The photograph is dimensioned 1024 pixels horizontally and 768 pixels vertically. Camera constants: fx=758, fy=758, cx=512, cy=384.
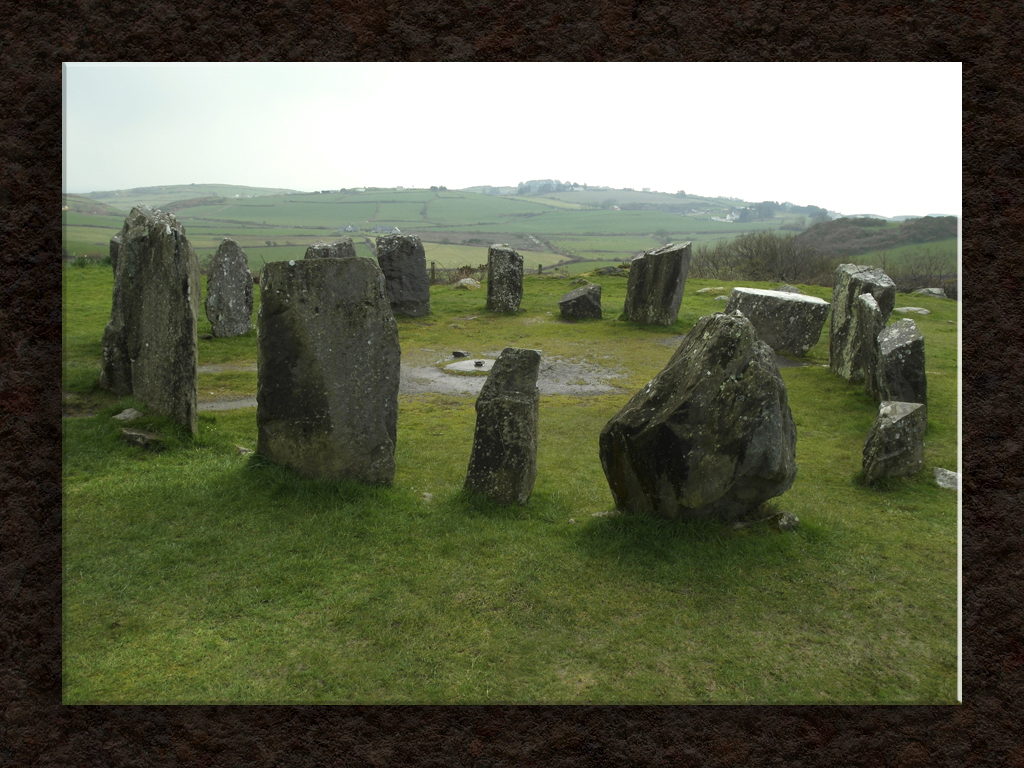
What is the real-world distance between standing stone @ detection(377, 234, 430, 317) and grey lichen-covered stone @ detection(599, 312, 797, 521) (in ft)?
49.2

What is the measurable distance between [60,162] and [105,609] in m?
3.16

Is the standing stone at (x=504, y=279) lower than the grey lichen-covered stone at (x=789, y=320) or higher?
higher

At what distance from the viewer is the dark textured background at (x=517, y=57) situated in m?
4.50

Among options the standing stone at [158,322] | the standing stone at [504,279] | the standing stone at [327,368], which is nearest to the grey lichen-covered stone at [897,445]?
the standing stone at [327,368]

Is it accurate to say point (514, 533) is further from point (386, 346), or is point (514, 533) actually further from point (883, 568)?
point (883, 568)

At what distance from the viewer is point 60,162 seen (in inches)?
184

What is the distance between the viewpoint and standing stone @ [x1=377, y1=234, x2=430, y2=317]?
21094 millimetres

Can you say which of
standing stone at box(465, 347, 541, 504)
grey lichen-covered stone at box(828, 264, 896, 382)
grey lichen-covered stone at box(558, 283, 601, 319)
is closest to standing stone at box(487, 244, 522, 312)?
grey lichen-covered stone at box(558, 283, 601, 319)

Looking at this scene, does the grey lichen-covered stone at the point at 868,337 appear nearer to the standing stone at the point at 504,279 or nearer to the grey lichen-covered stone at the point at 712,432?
the grey lichen-covered stone at the point at 712,432

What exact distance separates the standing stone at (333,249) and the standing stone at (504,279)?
513 centimetres

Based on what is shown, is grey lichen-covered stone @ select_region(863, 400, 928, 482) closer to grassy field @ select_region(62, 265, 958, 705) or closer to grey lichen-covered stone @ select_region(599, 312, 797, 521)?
grassy field @ select_region(62, 265, 958, 705)

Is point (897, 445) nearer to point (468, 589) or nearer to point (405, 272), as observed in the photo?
point (468, 589)

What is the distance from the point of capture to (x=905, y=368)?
1133 cm

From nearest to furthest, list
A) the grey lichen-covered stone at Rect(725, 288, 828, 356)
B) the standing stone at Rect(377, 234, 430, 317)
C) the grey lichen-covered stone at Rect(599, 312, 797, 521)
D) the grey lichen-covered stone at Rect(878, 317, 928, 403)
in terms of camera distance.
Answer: the grey lichen-covered stone at Rect(599, 312, 797, 521) → the grey lichen-covered stone at Rect(878, 317, 928, 403) → the grey lichen-covered stone at Rect(725, 288, 828, 356) → the standing stone at Rect(377, 234, 430, 317)
